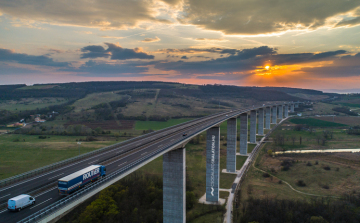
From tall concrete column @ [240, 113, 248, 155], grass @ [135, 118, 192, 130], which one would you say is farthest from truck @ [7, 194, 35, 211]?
grass @ [135, 118, 192, 130]

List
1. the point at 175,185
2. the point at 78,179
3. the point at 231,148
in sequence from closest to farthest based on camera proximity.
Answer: the point at 78,179, the point at 175,185, the point at 231,148

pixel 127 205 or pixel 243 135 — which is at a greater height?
pixel 243 135

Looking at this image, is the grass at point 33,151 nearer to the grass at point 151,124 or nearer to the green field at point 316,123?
the grass at point 151,124

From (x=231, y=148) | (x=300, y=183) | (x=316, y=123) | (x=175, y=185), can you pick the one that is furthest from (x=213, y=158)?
(x=316, y=123)

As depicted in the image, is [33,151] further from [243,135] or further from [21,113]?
[243,135]

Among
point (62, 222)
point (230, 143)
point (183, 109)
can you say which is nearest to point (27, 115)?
point (183, 109)

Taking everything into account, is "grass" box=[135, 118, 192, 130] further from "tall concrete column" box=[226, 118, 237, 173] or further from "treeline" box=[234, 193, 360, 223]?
"treeline" box=[234, 193, 360, 223]
